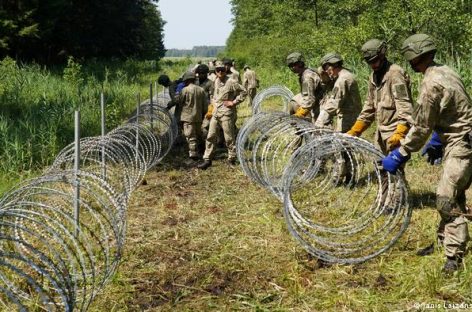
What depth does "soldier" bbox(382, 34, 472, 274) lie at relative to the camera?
4219 mm

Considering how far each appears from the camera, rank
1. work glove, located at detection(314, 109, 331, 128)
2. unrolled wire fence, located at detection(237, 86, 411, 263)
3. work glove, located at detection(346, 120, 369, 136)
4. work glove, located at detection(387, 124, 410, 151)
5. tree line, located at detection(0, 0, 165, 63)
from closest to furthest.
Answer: unrolled wire fence, located at detection(237, 86, 411, 263)
work glove, located at detection(387, 124, 410, 151)
work glove, located at detection(346, 120, 369, 136)
work glove, located at detection(314, 109, 331, 128)
tree line, located at detection(0, 0, 165, 63)

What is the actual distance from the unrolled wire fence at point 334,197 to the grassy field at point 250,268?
0.68 feet

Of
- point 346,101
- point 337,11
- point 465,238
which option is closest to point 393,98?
point 346,101

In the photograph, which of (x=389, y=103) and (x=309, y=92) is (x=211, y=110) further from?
(x=389, y=103)

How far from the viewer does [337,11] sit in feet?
69.3

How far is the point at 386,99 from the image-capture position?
593 centimetres

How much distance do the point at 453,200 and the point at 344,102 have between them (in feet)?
10.3

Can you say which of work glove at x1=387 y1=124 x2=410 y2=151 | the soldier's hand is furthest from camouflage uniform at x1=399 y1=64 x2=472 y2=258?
the soldier's hand

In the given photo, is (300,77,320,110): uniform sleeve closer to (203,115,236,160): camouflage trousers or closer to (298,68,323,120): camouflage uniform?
(298,68,323,120): camouflage uniform

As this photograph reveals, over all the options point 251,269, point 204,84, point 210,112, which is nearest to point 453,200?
point 251,269

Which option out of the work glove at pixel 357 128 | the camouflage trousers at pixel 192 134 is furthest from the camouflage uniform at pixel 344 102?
the camouflage trousers at pixel 192 134

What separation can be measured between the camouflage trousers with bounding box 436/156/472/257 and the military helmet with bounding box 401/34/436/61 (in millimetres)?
949

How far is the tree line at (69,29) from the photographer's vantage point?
2528cm

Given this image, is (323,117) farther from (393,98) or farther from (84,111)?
(84,111)
